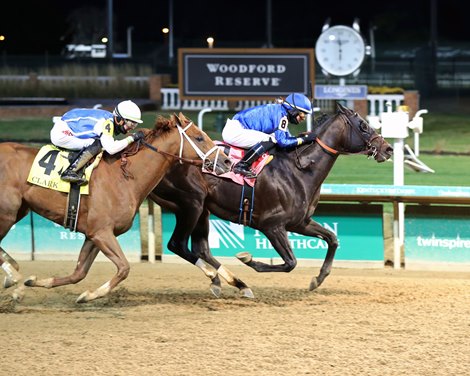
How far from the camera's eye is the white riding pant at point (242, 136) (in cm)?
1011

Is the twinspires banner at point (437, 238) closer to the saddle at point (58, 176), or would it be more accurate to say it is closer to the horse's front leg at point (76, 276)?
the horse's front leg at point (76, 276)

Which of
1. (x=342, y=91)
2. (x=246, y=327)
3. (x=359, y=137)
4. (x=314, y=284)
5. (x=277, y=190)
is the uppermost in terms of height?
(x=342, y=91)

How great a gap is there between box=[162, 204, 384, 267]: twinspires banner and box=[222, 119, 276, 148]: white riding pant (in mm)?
2113

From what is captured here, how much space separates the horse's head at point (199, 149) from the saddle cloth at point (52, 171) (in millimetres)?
716

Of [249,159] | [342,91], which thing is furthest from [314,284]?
[342,91]

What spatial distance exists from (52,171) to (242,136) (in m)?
1.87

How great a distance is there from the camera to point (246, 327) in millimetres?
8477

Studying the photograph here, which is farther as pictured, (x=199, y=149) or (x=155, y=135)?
(x=155, y=135)

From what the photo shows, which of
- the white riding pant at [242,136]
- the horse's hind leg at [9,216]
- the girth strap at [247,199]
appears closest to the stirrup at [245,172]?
the girth strap at [247,199]

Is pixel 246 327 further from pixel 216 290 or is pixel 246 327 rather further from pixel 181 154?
pixel 181 154

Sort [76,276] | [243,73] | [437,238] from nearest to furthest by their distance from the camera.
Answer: [76,276] < [437,238] < [243,73]

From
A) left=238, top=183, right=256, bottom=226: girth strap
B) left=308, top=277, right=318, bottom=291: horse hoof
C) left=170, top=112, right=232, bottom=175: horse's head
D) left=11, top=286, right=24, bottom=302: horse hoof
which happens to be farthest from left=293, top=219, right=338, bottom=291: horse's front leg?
left=11, top=286, right=24, bottom=302: horse hoof

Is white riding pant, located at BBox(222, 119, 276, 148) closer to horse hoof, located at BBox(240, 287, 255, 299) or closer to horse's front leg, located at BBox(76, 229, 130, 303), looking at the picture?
horse hoof, located at BBox(240, 287, 255, 299)

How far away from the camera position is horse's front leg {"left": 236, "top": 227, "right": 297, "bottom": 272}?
9875 millimetres
